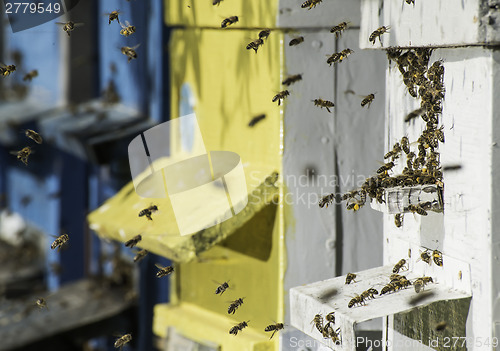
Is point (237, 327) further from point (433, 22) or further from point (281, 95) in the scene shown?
point (433, 22)

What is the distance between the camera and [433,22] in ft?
8.82

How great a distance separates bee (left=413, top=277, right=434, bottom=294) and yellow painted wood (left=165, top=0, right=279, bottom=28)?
5.12ft

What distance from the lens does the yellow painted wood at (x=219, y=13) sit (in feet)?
12.4

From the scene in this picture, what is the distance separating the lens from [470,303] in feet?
8.82

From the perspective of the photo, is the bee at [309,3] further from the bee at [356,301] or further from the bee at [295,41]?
the bee at [356,301]

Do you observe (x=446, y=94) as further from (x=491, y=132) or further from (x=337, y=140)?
(x=337, y=140)

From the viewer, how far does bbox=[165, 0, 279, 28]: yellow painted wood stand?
379 cm

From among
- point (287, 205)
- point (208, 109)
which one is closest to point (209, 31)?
point (208, 109)

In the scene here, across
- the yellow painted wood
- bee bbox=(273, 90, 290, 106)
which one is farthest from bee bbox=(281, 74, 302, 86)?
the yellow painted wood

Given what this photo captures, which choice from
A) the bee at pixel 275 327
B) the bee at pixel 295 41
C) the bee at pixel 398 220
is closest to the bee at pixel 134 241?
the bee at pixel 275 327

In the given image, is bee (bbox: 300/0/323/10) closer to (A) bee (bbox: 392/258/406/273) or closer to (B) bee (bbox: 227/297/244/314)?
(A) bee (bbox: 392/258/406/273)

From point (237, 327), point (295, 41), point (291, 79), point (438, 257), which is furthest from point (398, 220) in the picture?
point (237, 327)

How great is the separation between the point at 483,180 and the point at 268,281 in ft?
5.94

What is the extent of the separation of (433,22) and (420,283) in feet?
3.31
